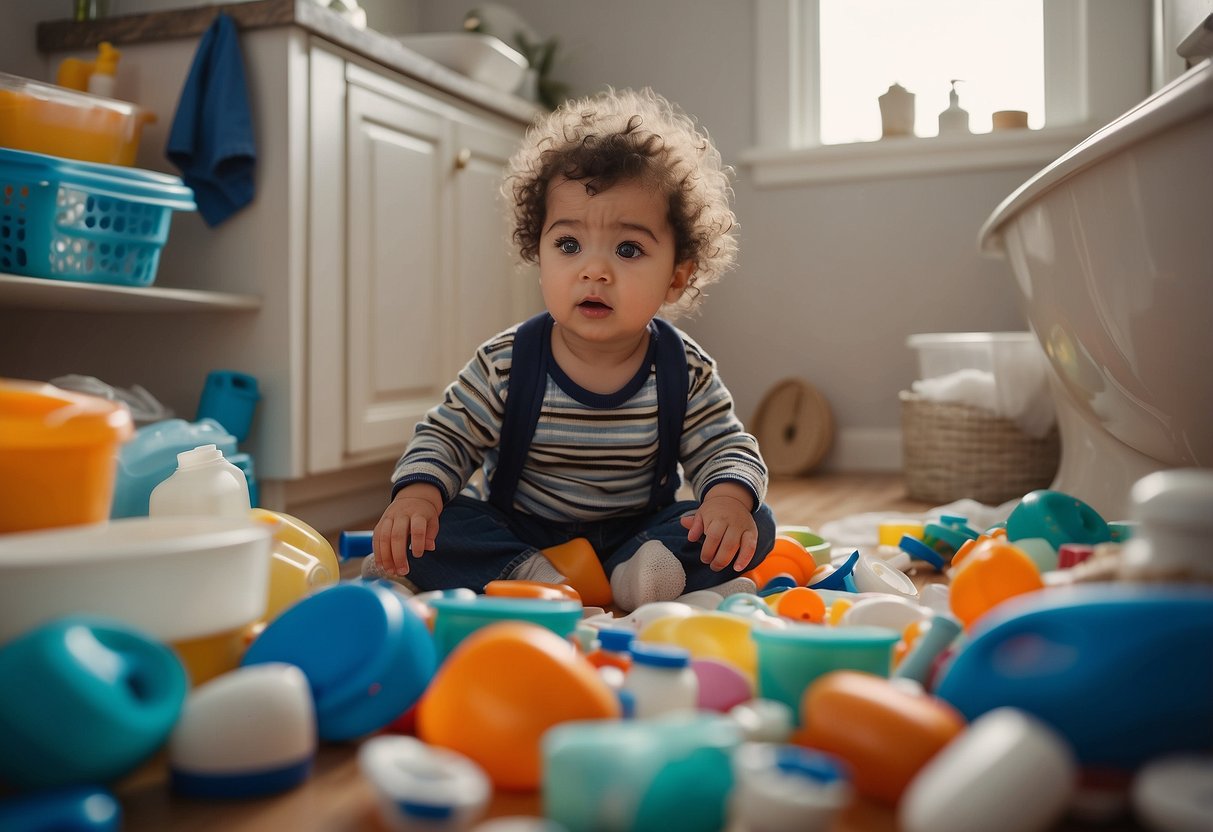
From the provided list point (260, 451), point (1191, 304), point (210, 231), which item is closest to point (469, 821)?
point (1191, 304)

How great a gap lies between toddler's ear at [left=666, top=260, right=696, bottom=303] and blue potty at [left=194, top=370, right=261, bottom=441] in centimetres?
75

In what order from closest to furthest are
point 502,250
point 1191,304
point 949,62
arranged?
1. point 1191,304
2. point 502,250
3. point 949,62

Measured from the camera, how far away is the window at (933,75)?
8.66ft

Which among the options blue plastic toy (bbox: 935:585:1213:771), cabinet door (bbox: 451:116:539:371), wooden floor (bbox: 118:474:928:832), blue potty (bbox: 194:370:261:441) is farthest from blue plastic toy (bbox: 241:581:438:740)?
cabinet door (bbox: 451:116:539:371)

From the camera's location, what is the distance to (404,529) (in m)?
1.07

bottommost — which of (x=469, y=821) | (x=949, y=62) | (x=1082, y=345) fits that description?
(x=469, y=821)

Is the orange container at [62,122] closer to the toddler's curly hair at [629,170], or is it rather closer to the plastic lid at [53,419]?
the toddler's curly hair at [629,170]

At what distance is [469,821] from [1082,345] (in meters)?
1.21

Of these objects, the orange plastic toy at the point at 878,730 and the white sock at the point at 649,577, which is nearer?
the orange plastic toy at the point at 878,730

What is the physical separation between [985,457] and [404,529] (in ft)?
4.92

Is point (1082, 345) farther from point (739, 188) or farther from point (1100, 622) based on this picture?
point (739, 188)

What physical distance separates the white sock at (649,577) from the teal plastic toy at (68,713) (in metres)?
0.63

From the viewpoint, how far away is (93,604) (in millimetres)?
588

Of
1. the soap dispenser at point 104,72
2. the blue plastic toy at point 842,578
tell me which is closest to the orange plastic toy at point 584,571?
the blue plastic toy at point 842,578
